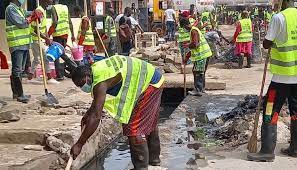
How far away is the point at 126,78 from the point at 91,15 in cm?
1513

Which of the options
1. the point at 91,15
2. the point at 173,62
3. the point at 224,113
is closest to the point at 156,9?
the point at 91,15

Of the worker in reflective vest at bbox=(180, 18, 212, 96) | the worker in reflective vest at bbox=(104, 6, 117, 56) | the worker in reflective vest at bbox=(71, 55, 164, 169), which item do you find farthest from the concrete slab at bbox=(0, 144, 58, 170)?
the worker in reflective vest at bbox=(104, 6, 117, 56)

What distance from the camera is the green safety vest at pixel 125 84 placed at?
185 inches

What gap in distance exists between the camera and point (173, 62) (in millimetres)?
15359

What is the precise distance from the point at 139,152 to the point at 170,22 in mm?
20618

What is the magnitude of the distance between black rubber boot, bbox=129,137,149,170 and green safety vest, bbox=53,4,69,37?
6.92m

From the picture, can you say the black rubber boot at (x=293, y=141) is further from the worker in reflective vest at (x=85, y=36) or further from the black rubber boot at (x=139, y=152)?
the worker in reflective vest at (x=85, y=36)

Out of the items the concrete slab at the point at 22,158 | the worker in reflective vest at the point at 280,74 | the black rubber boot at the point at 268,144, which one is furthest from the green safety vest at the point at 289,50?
the concrete slab at the point at 22,158

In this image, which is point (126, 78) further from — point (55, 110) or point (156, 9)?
point (156, 9)

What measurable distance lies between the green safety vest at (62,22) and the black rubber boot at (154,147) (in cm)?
638

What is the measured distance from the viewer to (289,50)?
224 inches

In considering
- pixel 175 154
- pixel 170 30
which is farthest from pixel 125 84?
pixel 170 30

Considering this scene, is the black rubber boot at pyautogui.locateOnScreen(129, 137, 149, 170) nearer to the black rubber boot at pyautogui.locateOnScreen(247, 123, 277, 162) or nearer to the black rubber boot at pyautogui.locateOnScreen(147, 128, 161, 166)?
the black rubber boot at pyautogui.locateOnScreen(147, 128, 161, 166)

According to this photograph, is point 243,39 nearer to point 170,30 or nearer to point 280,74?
point 170,30
